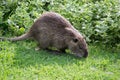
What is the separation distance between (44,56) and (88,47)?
1001mm

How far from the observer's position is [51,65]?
19.4ft

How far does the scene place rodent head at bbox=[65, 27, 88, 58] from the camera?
642cm

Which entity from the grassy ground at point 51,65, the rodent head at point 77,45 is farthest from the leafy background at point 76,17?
the rodent head at point 77,45

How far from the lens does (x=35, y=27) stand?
6680 millimetres

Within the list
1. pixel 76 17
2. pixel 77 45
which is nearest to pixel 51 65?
pixel 77 45

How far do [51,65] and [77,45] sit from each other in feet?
2.64

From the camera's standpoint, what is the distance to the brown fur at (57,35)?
21.3 feet

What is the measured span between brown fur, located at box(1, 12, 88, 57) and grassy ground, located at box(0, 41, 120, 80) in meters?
0.18

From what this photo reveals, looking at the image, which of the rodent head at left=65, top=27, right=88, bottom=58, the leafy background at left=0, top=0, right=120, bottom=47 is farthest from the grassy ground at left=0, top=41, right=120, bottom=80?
the leafy background at left=0, top=0, right=120, bottom=47

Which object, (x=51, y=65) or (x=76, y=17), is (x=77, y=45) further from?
(x=76, y=17)

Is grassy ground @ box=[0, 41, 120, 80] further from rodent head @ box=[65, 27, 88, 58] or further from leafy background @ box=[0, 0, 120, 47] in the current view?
leafy background @ box=[0, 0, 120, 47]

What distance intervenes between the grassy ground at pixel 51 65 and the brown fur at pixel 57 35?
18cm

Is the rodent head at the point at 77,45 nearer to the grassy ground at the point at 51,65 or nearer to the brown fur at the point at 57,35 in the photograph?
the brown fur at the point at 57,35

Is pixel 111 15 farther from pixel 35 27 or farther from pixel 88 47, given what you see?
pixel 35 27
